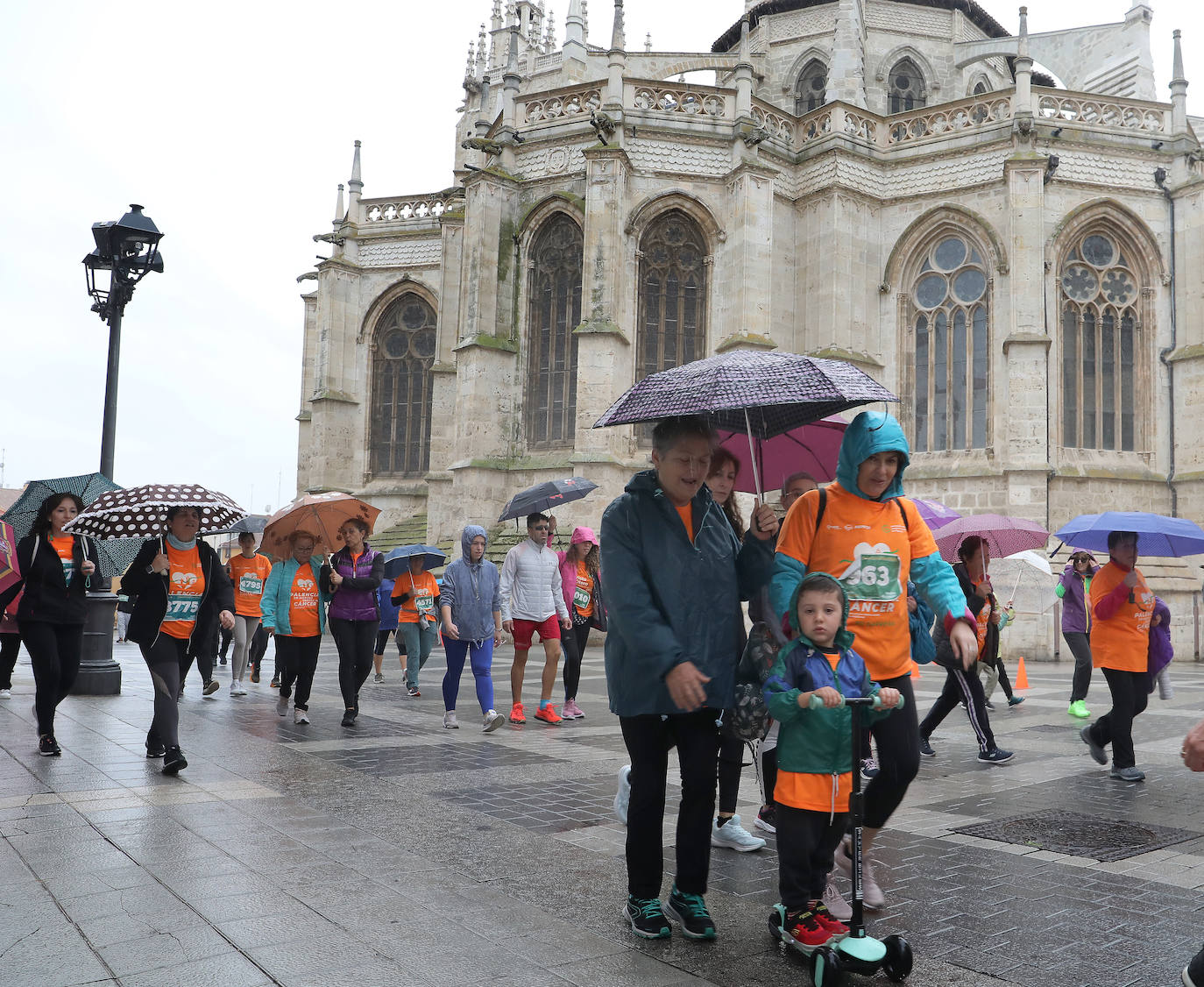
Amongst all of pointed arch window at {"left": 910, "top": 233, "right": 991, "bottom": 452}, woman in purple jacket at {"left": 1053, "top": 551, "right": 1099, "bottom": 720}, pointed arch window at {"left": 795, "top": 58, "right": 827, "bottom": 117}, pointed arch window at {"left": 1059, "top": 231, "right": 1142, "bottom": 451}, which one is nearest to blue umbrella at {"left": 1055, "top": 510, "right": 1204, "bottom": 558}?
woman in purple jacket at {"left": 1053, "top": 551, "right": 1099, "bottom": 720}

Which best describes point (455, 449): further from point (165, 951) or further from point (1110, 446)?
point (165, 951)

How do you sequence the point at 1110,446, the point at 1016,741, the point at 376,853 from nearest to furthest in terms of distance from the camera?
1. the point at 376,853
2. the point at 1016,741
3. the point at 1110,446

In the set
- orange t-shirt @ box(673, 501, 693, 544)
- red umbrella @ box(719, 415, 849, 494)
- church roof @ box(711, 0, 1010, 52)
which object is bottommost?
orange t-shirt @ box(673, 501, 693, 544)

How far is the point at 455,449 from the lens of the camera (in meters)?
24.6

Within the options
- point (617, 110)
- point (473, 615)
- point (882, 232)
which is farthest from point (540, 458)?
point (473, 615)

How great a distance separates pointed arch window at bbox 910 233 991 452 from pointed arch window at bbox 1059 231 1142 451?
181cm

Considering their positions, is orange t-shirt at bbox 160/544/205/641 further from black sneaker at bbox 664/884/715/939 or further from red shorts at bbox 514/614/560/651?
black sneaker at bbox 664/884/715/939

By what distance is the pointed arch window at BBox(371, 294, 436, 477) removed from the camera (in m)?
30.9

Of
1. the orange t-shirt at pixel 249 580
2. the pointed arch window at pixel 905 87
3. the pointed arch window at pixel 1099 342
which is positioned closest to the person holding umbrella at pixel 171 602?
the orange t-shirt at pixel 249 580

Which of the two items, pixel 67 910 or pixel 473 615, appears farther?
pixel 473 615

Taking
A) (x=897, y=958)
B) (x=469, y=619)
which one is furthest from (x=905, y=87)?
(x=897, y=958)

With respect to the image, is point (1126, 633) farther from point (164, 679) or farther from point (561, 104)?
point (561, 104)

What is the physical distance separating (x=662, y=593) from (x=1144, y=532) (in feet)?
17.2

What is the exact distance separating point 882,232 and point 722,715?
22.5 meters
